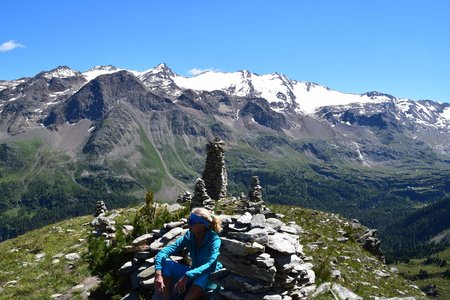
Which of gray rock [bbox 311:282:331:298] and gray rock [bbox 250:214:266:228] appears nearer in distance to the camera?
gray rock [bbox 250:214:266:228]

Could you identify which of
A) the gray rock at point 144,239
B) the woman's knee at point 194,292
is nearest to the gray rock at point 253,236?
the woman's knee at point 194,292

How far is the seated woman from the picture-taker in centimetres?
1402

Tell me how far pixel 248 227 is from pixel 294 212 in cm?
3290

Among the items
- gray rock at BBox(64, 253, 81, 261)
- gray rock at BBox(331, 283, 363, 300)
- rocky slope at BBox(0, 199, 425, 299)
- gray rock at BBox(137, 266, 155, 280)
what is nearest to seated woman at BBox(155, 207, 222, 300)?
rocky slope at BBox(0, 199, 425, 299)

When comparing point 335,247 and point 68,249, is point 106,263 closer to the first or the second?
point 68,249

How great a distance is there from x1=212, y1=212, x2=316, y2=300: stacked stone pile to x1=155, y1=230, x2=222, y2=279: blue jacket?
0.83 meters

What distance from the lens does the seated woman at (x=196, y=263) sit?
46.0 ft

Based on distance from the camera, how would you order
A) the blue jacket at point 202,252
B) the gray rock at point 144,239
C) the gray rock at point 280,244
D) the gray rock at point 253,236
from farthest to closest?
the gray rock at point 144,239 → the gray rock at point 280,244 → the gray rock at point 253,236 → the blue jacket at point 202,252

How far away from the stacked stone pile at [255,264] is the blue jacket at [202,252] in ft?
2.72

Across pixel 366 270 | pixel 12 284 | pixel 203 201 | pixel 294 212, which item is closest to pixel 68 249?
pixel 12 284

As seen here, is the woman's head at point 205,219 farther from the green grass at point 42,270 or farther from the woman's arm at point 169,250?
the green grass at point 42,270

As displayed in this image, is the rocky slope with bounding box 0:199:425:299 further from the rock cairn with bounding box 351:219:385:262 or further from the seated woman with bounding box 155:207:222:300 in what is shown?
the rock cairn with bounding box 351:219:385:262

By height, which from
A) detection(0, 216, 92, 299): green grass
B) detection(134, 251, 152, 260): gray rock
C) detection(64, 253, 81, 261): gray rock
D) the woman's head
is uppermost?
the woman's head

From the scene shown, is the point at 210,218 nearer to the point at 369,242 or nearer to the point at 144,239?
the point at 144,239
